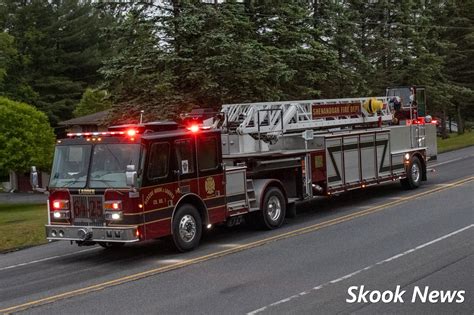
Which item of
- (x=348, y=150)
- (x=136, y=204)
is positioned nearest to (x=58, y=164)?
(x=136, y=204)

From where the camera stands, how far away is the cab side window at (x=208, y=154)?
39.1ft

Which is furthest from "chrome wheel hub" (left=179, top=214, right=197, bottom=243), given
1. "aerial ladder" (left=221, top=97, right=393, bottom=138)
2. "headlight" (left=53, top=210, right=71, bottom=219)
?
"aerial ladder" (left=221, top=97, right=393, bottom=138)

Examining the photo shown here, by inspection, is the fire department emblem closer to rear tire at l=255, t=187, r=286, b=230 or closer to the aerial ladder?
rear tire at l=255, t=187, r=286, b=230

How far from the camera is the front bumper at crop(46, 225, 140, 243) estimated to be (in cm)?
1043

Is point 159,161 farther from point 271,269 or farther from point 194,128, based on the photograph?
point 271,269

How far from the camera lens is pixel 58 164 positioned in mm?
11461

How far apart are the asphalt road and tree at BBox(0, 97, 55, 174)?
22487 mm

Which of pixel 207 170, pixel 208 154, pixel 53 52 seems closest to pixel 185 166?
pixel 207 170

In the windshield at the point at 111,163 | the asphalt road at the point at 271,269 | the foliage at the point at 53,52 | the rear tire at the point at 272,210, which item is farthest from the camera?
the foliage at the point at 53,52

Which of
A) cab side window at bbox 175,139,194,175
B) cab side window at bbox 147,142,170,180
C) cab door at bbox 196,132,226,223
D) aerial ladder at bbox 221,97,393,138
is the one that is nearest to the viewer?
cab side window at bbox 147,142,170,180

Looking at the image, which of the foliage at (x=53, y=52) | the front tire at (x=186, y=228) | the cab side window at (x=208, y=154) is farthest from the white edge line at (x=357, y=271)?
the foliage at (x=53, y=52)

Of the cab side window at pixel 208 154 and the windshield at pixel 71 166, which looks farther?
the cab side window at pixel 208 154

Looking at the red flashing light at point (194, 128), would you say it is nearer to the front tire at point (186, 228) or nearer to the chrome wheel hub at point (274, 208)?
the front tire at point (186, 228)

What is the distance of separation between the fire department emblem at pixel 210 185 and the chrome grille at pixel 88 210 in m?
2.08
